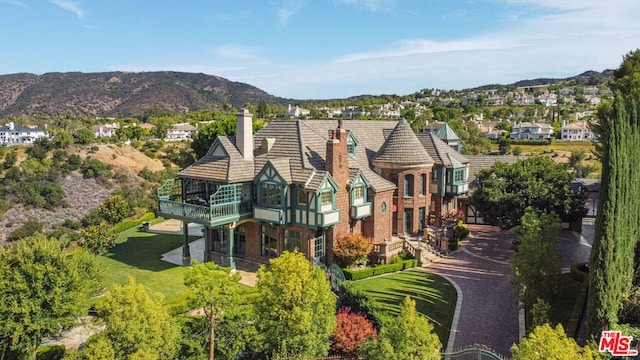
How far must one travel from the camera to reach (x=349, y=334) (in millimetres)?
16797

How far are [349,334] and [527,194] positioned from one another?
18.6m

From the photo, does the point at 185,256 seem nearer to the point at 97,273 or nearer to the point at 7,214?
the point at 97,273

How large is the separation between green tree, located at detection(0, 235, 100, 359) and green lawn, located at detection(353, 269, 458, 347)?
12613 mm

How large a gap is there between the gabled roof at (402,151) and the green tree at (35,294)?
21.8m

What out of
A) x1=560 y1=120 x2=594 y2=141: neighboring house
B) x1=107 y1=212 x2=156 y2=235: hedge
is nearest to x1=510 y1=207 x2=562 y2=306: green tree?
x1=107 y1=212 x2=156 y2=235: hedge

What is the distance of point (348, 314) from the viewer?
18625mm

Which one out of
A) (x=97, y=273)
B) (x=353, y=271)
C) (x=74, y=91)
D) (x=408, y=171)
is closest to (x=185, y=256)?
(x=97, y=273)

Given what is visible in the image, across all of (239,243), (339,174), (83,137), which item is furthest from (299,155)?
(83,137)

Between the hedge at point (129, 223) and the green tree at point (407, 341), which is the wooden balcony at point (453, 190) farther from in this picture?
the hedge at point (129, 223)

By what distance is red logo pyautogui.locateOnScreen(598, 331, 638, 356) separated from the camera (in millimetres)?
15047

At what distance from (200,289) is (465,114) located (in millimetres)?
170681

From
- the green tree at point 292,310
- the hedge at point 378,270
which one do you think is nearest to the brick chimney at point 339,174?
the hedge at point 378,270

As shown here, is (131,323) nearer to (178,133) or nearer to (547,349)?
(547,349)

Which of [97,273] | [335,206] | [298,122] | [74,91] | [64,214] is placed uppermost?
[74,91]
